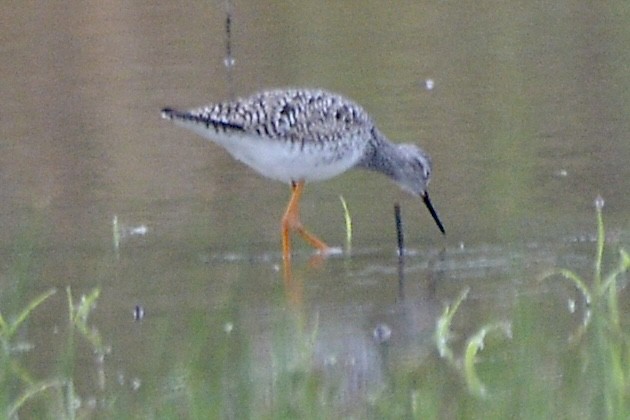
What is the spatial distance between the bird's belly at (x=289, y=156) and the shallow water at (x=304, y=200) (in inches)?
12.8

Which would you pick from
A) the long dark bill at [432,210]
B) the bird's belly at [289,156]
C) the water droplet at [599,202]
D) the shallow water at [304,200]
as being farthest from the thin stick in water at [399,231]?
the water droplet at [599,202]

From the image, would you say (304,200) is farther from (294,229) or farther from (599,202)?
(599,202)

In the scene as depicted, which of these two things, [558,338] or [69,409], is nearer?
[69,409]

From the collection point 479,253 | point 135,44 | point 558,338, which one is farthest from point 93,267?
point 135,44

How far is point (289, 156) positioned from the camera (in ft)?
23.3

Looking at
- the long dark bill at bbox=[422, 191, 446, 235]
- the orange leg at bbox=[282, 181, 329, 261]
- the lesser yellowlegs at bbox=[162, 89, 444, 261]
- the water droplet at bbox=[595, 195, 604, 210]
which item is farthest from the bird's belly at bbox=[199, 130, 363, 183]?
the water droplet at bbox=[595, 195, 604, 210]

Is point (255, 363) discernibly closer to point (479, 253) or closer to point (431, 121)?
point (479, 253)

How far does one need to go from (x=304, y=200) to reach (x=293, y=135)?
3.57 feet

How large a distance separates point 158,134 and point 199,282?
3182 mm

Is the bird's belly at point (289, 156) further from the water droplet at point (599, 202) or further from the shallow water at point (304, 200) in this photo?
the water droplet at point (599, 202)

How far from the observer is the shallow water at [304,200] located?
5426 millimetres

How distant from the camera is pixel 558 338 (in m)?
5.65

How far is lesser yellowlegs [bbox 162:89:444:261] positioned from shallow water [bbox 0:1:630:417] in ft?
0.73

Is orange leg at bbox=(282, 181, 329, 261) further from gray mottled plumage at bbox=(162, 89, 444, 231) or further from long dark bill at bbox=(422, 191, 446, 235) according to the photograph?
long dark bill at bbox=(422, 191, 446, 235)
